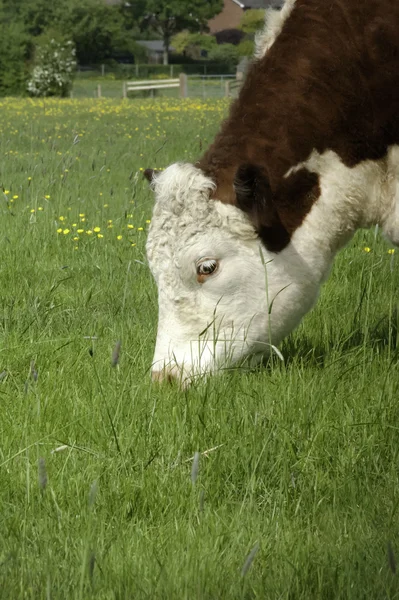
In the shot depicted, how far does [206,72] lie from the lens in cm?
8419

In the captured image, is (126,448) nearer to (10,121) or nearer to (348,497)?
(348,497)

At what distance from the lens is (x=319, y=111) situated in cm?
464

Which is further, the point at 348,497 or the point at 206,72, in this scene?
the point at 206,72

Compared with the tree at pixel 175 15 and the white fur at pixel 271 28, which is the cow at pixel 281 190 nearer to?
the white fur at pixel 271 28

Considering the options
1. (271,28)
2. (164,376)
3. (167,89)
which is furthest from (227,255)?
(167,89)

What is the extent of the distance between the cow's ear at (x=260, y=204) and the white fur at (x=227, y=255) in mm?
41

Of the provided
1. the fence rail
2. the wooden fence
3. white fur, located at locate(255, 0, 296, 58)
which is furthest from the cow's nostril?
the wooden fence

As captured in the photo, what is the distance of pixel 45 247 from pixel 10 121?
674 inches

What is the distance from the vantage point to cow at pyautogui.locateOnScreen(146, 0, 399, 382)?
4617 millimetres

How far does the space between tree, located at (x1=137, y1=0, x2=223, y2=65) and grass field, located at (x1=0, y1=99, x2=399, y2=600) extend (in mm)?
92029

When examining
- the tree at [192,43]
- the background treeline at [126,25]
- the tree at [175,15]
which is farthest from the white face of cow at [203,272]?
the tree at [175,15]

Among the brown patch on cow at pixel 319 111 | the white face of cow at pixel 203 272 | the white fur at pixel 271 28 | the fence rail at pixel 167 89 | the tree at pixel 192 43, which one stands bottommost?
the fence rail at pixel 167 89

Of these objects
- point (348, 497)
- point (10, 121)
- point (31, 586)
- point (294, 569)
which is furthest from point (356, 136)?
point (10, 121)

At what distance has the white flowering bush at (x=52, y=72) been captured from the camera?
44.9 m
